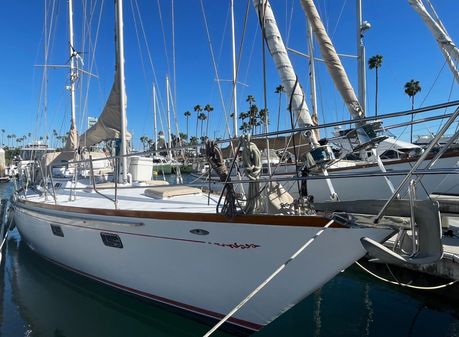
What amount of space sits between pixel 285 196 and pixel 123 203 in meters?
3.14

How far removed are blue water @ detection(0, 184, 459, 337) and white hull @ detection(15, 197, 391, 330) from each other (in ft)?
1.36

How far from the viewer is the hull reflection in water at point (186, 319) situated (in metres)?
5.26

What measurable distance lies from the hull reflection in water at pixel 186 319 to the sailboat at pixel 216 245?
0.37m

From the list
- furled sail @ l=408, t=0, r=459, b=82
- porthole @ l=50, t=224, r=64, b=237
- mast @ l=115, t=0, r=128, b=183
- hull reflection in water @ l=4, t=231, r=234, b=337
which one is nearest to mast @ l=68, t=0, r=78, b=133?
mast @ l=115, t=0, r=128, b=183

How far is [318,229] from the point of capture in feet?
11.9

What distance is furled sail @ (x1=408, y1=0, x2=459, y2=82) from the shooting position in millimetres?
9836

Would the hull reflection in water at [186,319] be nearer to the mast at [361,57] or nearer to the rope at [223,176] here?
the rope at [223,176]

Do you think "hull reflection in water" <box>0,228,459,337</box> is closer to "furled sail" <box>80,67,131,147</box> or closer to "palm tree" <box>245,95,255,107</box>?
"furled sail" <box>80,67,131,147</box>

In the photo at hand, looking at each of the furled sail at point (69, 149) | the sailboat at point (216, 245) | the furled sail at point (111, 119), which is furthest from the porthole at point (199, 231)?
the furled sail at point (69, 149)

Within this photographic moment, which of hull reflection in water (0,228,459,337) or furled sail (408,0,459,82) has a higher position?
furled sail (408,0,459,82)

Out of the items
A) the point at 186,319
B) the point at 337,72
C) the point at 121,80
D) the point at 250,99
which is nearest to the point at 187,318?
the point at 186,319

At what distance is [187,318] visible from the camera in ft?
17.0

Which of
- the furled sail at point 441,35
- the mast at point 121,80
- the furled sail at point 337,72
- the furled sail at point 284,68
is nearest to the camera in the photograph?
the furled sail at point 284,68

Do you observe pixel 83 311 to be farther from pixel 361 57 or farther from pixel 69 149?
pixel 361 57
